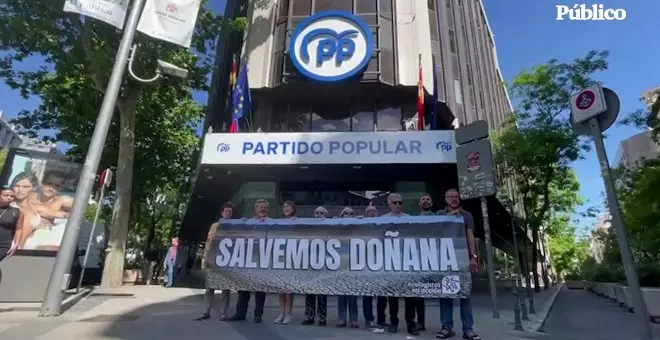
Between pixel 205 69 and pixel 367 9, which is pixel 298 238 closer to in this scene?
pixel 205 69

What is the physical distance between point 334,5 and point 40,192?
49.8 ft

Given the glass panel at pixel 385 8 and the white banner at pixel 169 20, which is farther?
the glass panel at pixel 385 8

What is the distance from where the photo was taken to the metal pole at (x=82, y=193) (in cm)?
751

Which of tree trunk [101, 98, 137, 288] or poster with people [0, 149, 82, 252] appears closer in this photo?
poster with people [0, 149, 82, 252]

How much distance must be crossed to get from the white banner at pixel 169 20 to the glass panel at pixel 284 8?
473 inches

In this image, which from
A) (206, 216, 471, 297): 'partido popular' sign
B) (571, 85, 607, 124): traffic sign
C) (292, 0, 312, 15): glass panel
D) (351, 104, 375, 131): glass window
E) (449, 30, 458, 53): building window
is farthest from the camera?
(449, 30, 458, 53): building window

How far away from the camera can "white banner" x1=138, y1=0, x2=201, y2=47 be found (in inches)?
370

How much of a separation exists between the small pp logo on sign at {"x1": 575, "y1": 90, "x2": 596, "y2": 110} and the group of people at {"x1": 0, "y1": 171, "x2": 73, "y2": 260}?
33.7ft

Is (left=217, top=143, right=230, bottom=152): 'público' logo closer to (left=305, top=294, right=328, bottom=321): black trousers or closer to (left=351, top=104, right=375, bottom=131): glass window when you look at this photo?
(left=351, top=104, right=375, bottom=131): glass window

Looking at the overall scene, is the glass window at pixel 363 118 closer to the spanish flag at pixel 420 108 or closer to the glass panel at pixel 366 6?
the spanish flag at pixel 420 108

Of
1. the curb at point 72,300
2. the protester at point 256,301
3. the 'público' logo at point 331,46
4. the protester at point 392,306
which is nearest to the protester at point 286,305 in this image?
the protester at point 256,301

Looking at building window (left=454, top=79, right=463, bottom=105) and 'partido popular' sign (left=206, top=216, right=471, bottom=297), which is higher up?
building window (left=454, top=79, right=463, bottom=105)

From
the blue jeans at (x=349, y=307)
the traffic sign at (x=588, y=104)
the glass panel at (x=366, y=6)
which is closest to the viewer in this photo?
the traffic sign at (x=588, y=104)

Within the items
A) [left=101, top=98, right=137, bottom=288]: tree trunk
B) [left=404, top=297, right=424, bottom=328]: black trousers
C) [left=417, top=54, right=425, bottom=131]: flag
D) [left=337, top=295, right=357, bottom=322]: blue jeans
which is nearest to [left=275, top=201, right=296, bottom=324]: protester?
[left=337, top=295, right=357, bottom=322]: blue jeans
